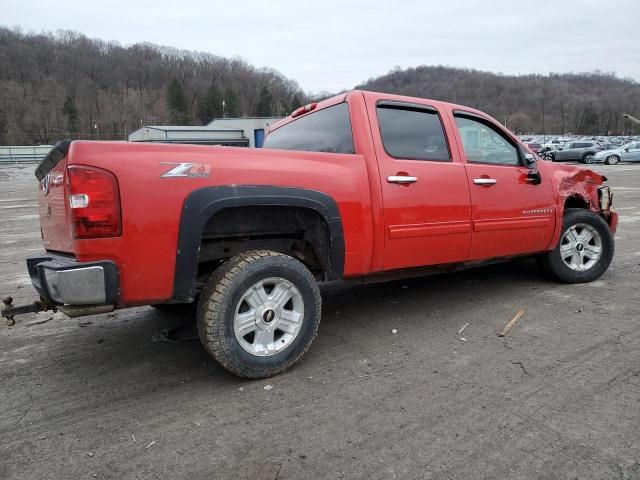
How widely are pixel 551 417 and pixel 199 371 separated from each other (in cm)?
209

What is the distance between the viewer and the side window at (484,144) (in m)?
4.07

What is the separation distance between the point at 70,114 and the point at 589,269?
108519 millimetres

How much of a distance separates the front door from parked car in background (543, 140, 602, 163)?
117 ft

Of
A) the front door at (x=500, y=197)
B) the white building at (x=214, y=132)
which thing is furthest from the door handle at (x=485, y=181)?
the white building at (x=214, y=132)

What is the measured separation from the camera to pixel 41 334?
3.74 metres

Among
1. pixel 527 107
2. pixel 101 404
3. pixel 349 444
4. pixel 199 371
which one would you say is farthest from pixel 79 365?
pixel 527 107

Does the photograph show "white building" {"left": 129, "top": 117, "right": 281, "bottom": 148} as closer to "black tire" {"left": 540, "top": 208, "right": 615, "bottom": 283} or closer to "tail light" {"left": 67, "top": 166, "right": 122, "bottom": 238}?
"black tire" {"left": 540, "top": 208, "right": 615, "bottom": 283}

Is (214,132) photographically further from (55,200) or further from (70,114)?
(70,114)

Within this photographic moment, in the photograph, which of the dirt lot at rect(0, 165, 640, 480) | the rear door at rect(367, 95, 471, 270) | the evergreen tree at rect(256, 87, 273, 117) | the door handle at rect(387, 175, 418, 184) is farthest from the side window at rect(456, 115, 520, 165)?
the evergreen tree at rect(256, 87, 273, 117)

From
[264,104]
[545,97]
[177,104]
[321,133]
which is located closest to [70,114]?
[177,104]

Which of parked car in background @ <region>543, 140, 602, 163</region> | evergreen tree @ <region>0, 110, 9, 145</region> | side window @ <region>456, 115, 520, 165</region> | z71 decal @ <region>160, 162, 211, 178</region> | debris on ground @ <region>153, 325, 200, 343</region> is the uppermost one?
evergreen tree @ <region>0, 110, 9, 145</region>

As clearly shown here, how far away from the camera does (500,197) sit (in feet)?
13.4

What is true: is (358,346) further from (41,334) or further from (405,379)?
(41,334)

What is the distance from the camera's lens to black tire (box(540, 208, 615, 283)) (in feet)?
15.5
